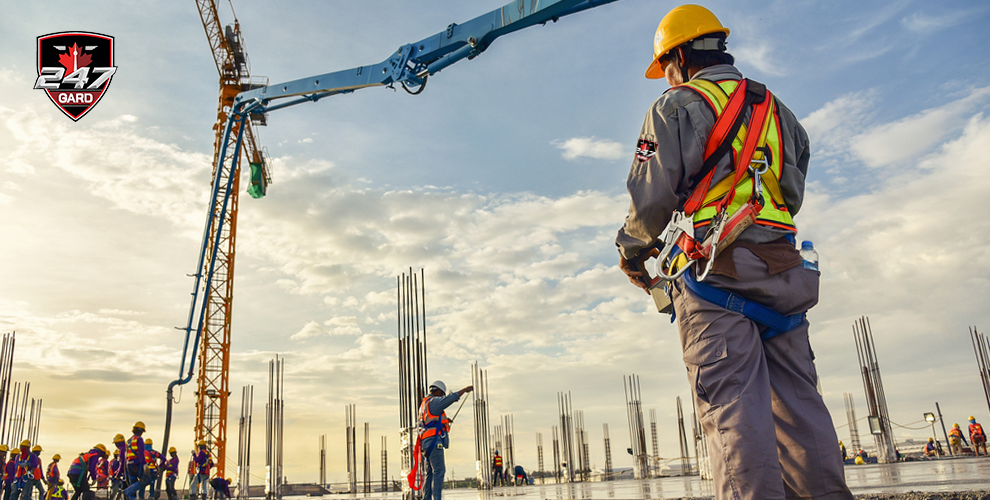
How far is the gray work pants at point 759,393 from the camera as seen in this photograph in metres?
1.67

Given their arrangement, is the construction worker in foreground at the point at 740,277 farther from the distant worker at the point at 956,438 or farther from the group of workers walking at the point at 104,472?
the distant worker at the point at 956,438

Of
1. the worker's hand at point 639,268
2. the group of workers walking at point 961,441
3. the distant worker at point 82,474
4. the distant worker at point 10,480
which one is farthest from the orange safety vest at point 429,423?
the group of workers walking at point 961,441

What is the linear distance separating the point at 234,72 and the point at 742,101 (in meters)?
31.1

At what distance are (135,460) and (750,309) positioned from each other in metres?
12.6

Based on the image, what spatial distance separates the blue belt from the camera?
5.91ft

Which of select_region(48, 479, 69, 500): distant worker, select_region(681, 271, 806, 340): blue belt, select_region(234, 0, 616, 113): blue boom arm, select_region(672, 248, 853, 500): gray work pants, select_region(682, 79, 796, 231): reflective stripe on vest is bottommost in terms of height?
select_region(48, 479, 69, 500): distant worker

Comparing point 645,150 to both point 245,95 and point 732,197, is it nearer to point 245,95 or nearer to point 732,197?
point 732,197

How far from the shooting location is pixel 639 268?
2.15 m

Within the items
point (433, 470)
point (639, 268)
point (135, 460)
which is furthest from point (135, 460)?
point (639, 268)

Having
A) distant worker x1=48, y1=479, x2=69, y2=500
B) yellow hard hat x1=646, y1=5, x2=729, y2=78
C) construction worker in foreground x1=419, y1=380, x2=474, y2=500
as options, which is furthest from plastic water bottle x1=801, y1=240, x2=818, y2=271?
distant worker x1=48, y1=479, x2=69, y2=500

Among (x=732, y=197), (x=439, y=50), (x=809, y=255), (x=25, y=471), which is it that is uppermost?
(x=439, y=50)

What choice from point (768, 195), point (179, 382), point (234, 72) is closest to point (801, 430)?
point (768, 195)

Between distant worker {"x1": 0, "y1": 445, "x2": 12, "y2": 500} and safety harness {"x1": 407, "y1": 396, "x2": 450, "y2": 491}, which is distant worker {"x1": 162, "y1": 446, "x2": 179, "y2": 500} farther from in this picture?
safety harness {"x1": 407, "y1": 396, "x2": 450, "y2": 491}

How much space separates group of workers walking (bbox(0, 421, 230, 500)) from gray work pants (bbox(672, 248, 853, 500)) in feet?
40.1
